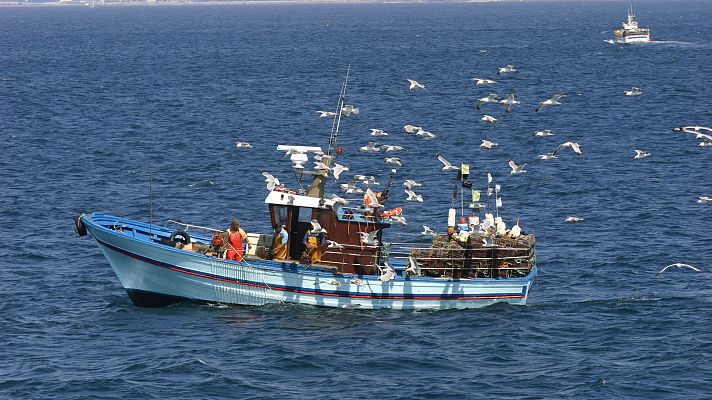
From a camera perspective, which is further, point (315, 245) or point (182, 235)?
point (182, 235)

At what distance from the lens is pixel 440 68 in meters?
142

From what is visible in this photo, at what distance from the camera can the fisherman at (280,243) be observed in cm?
4012

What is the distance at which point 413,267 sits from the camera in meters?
39.5

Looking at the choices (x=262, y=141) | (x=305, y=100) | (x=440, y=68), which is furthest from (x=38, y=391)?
(x=440, y=68)

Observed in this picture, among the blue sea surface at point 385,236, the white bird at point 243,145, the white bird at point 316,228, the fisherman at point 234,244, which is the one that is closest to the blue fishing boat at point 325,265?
the white bird at point 316,228

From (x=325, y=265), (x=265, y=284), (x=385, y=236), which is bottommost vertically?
(x=265, y=284)

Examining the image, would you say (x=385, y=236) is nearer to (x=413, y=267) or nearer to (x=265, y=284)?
(x=413, y=267)

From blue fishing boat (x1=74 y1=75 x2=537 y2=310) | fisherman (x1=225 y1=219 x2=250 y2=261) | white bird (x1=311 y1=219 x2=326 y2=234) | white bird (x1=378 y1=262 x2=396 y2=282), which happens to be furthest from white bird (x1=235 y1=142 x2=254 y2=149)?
white bird (x1=378 y1=262 x2=396 y2=282)

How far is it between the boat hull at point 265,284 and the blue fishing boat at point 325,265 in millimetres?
33

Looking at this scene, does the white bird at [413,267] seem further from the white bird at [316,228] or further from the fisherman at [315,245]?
the white bird at [316,228]

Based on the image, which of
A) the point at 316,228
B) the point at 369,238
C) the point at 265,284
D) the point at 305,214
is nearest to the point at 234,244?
the point at 265,284

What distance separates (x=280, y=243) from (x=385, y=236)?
19.3 feet

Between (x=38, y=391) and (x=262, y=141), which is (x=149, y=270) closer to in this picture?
(x=38, y=391)

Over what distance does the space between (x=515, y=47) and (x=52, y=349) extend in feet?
480
